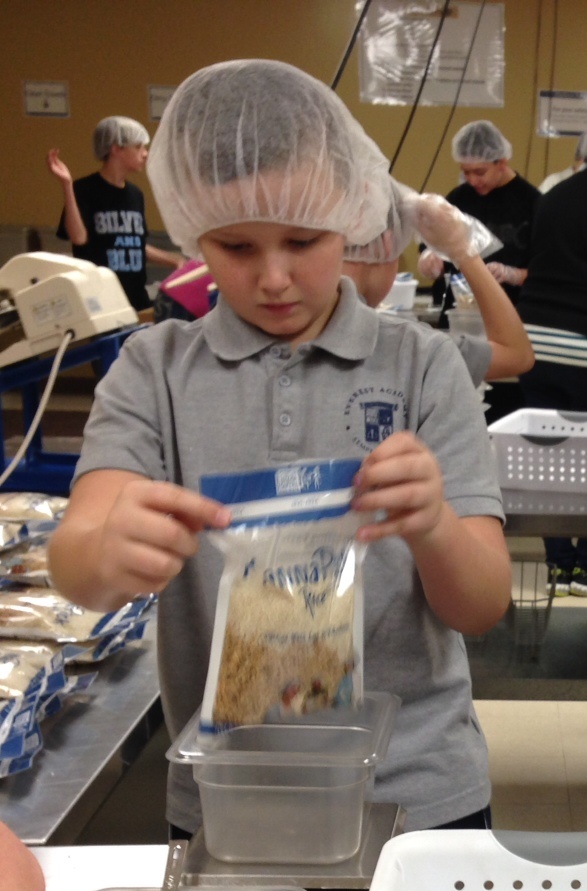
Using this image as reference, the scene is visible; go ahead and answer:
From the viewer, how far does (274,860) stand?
57cm

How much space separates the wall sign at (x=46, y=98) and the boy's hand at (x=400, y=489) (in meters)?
5.95

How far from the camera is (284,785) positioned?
0.55 m

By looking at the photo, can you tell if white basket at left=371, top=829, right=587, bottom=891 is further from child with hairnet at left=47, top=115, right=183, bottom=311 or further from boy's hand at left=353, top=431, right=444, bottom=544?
child with hairnet at left=47, top=115, right=183, bottom=311

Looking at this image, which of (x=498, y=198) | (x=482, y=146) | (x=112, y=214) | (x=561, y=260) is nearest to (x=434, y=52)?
(x=482, y=146)

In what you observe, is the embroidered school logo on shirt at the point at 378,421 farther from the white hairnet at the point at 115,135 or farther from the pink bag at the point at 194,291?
the white hairnet at the point at 115,135

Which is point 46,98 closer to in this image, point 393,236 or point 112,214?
point 112,214

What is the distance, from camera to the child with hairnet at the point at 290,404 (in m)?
0.78

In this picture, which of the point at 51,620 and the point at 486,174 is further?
the point at 486,174

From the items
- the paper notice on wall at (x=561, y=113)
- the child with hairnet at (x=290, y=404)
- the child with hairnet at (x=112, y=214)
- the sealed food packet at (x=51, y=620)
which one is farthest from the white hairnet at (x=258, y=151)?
the paper notice on wall at (x=561, y=113)

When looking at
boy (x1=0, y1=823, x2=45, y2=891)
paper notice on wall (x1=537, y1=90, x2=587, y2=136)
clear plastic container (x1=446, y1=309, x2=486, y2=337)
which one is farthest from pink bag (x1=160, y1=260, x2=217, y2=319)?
paper notice on wall (x1=537, y1=90, x2=587, y2=136)

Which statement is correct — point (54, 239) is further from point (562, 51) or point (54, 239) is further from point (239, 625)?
point (239, 625)

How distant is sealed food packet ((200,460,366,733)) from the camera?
0.56 metres

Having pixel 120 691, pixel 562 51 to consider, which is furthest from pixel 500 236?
pixel 120 691

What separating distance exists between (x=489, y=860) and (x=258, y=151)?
57 centimetres
